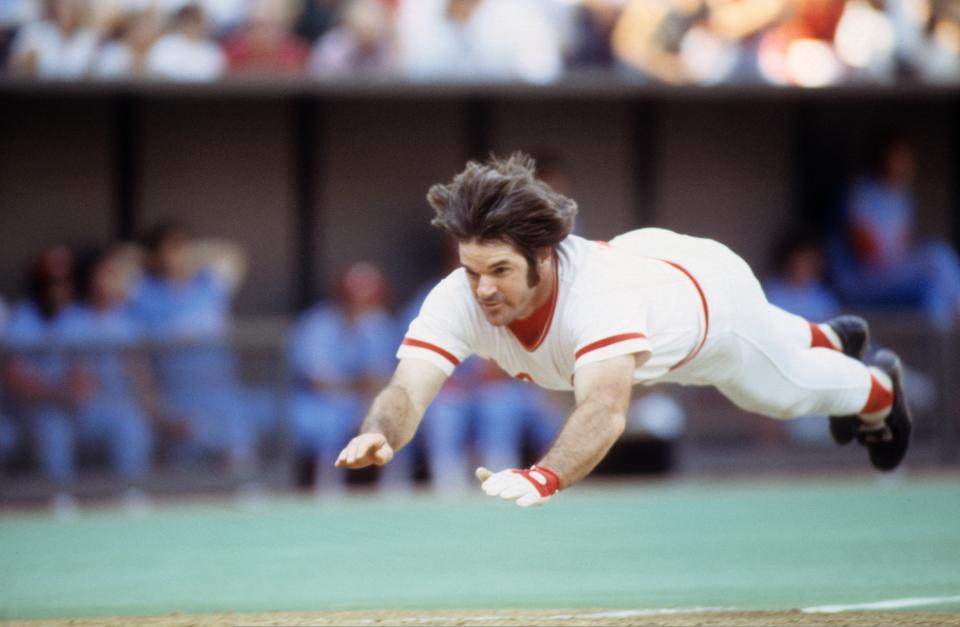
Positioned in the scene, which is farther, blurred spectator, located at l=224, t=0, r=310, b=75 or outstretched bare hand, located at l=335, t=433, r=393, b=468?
blurred spectator, located at l=224, t=0, r=310, b=75

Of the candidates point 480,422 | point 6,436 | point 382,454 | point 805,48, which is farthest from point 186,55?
point 382,454

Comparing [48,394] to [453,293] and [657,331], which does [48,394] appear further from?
[657,331]

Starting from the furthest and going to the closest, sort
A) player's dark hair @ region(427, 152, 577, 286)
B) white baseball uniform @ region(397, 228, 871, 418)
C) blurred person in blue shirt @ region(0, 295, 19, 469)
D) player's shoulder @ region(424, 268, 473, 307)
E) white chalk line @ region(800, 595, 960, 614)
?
blurred person in blue shirt @ region(0, 295, 19, 469), white chalk line @ region(800, 595, 960, 614), player's shoulder @ region(424, 268, 473, 307), white baseball uniform @ region(397, 228, 871, 418), player's dark hair @ region(427, 152, 577, 286)

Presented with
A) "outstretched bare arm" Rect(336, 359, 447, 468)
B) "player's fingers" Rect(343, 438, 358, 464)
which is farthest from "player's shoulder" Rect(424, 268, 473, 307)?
"player's fingers" Rect(343, 438, 358, 464)

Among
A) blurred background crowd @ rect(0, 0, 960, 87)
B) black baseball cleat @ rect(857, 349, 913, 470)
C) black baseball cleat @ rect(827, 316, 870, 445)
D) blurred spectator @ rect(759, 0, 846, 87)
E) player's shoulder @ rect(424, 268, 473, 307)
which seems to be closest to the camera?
player's shoulder @ rect(424, 268, 473, 307)

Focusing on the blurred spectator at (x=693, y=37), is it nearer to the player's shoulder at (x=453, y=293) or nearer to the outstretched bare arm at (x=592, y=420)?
the player's shoulder at (x=453, y=293)

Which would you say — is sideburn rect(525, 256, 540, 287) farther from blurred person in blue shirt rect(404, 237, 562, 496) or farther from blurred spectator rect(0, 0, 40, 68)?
blurred spectator rect(0, 0, 40, 68)

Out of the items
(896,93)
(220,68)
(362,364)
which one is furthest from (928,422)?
(220,68)

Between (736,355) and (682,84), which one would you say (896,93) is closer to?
(682,84)

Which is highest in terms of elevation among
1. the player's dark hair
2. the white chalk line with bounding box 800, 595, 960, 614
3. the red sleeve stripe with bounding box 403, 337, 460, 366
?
the player's dark hair
